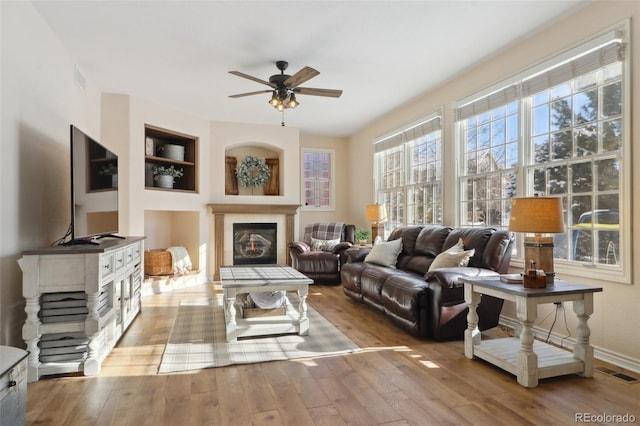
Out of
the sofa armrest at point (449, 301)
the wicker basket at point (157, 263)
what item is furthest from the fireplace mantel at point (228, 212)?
the sofa armrest at point (449, 301)

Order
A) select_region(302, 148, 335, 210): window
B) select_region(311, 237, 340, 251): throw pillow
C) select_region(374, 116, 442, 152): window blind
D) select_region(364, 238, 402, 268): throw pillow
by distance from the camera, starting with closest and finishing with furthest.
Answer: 1. select_region(364, 238, 402, 268): throw pillow
2. select_region(374, 116, 442, 152): window blind
3. select_region(311, 237, 340, 251): throw pillow
4. select_region(302, 148, 335, 210): window

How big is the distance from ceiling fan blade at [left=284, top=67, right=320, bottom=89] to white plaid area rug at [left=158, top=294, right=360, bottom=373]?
240 centimetres

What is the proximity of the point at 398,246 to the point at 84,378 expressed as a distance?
3.37 meters

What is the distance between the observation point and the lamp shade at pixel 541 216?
8.63 ft

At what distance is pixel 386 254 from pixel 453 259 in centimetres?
111

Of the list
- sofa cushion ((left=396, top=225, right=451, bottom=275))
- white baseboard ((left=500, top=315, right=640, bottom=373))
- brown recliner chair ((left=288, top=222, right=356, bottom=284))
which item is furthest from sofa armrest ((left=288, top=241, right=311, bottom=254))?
white baseboard ((left=500, top=315, right=640, bottom=373))

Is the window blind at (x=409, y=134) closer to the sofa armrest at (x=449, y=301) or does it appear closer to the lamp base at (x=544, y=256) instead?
the sofa armrest at (x=449, y=301)

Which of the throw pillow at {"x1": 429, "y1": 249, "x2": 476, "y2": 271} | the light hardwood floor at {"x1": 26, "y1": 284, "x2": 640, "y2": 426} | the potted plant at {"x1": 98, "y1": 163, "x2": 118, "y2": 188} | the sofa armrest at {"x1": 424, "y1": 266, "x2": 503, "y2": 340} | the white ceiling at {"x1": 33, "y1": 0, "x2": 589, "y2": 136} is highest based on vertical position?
the white ceiling at {"x1": 33, "y1": 0, "x2": 589, "y2": 136}

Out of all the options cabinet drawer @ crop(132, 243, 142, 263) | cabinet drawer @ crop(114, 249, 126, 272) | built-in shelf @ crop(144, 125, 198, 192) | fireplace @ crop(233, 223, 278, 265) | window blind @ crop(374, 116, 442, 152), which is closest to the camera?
cabinet drawer @ crop(114, 249, 126, 272)

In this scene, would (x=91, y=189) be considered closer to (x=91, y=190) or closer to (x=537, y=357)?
(x=91, y=190)

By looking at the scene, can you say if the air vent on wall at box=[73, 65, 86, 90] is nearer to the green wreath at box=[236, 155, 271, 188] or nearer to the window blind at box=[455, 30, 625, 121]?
the green wreath at box=[236, 155, 271, 188]

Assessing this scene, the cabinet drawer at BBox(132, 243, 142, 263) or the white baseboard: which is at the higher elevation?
the cabinet drawer at BBox(132, 243, 142, 263)

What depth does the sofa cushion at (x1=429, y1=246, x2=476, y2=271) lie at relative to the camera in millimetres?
Result: 3531

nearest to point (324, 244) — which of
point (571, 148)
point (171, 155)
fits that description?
point (171, 155)
